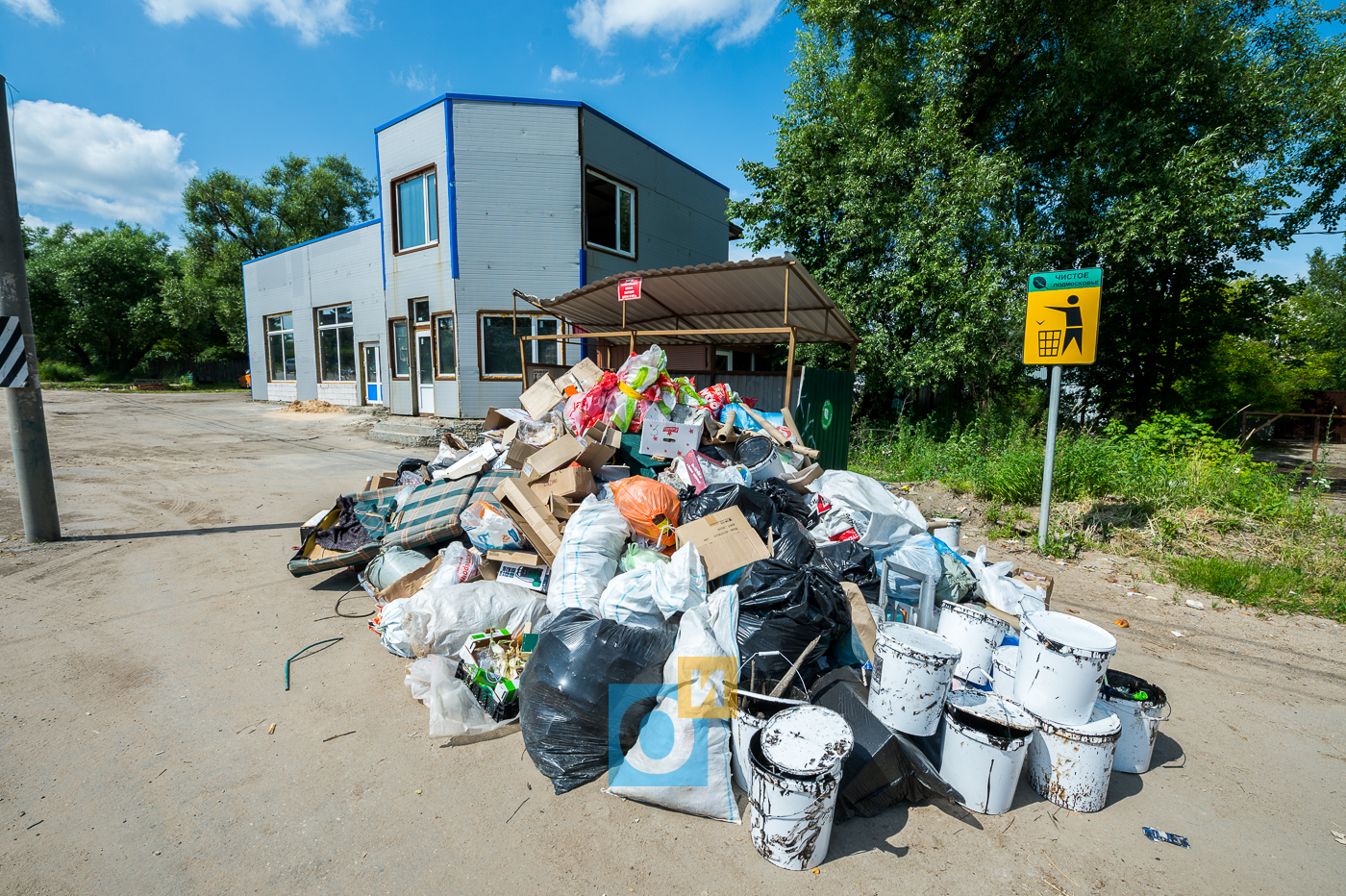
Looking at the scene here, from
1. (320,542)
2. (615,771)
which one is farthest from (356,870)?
(320,542)

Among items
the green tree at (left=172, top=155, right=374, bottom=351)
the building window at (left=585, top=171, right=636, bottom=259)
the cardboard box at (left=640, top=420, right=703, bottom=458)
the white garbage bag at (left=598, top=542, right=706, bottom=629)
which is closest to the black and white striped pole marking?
the cardboard box at (left=640, top=420, right=703, bottom=458)

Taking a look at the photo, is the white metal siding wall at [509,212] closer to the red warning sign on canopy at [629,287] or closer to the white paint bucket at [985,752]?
the red warning sign on canopy at [629,287]

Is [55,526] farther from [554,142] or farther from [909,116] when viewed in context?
[909,116]

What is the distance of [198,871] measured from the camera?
1946 millimetres

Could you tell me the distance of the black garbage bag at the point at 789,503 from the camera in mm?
4242

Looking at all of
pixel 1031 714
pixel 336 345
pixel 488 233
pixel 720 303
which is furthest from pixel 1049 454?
pixel 336 345

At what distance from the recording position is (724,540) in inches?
135

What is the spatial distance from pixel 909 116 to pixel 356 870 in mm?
13028

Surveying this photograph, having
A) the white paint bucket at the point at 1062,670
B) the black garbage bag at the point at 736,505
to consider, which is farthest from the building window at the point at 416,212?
the white paint bucket at the point at 1062,670

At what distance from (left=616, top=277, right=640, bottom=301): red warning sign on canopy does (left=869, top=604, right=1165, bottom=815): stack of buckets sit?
19.2 ft

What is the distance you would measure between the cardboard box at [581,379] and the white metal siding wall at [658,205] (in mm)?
6135

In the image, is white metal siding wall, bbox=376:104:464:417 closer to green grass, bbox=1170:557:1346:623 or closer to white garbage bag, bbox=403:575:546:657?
white garbage bag, bbox=403:575:546:657

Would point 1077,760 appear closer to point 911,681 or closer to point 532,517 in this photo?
point 911,681

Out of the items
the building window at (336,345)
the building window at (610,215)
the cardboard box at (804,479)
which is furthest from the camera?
the building window at (336,345)
